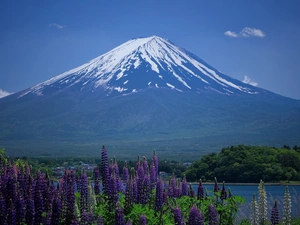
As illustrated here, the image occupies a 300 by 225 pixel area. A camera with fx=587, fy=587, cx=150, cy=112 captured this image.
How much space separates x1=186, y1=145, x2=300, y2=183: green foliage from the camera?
173 feet

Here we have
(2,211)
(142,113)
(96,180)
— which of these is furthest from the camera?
(142,113)

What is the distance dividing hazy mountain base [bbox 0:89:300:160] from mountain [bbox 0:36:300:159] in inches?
7.9

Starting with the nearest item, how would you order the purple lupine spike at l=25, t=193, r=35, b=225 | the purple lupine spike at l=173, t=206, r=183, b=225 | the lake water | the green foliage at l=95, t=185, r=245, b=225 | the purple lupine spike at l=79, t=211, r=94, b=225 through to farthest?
the purple lupine spike at l=79, t=211, r=94, b=225 < the purple lupine spike at l=173, t=206, r=183, b=225 < the purple lupine spike at l=25, t=193, r=35, b=225 < the green foliage at l=95, t=185, r=245, b=225 < the lake water

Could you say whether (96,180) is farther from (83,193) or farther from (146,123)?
(146,123)

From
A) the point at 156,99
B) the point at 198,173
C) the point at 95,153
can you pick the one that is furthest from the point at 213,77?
the point at 198,173

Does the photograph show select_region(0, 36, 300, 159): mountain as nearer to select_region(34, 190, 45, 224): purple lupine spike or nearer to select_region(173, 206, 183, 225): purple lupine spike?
select_region(34, 190, 45, 224): purple lupine spike

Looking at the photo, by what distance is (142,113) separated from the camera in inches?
6009

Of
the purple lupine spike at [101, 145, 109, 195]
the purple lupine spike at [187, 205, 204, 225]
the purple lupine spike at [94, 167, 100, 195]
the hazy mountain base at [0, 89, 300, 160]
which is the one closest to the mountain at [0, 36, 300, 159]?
the hazy mountain base at [0, 89, 300, 160]

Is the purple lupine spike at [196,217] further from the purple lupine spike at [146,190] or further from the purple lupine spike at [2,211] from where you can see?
the purple lupine spike at [2,211]

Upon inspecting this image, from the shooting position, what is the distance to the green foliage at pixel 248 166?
52.8 m

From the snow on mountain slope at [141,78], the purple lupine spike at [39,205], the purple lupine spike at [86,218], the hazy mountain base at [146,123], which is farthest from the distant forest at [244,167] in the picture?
the snow on mountain slope at [141,78]

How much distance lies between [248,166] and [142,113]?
9932cm

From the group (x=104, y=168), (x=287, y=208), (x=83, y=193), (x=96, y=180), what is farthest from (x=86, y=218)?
(x=287, y=208)

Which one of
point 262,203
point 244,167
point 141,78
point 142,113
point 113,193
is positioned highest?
point 141,78
